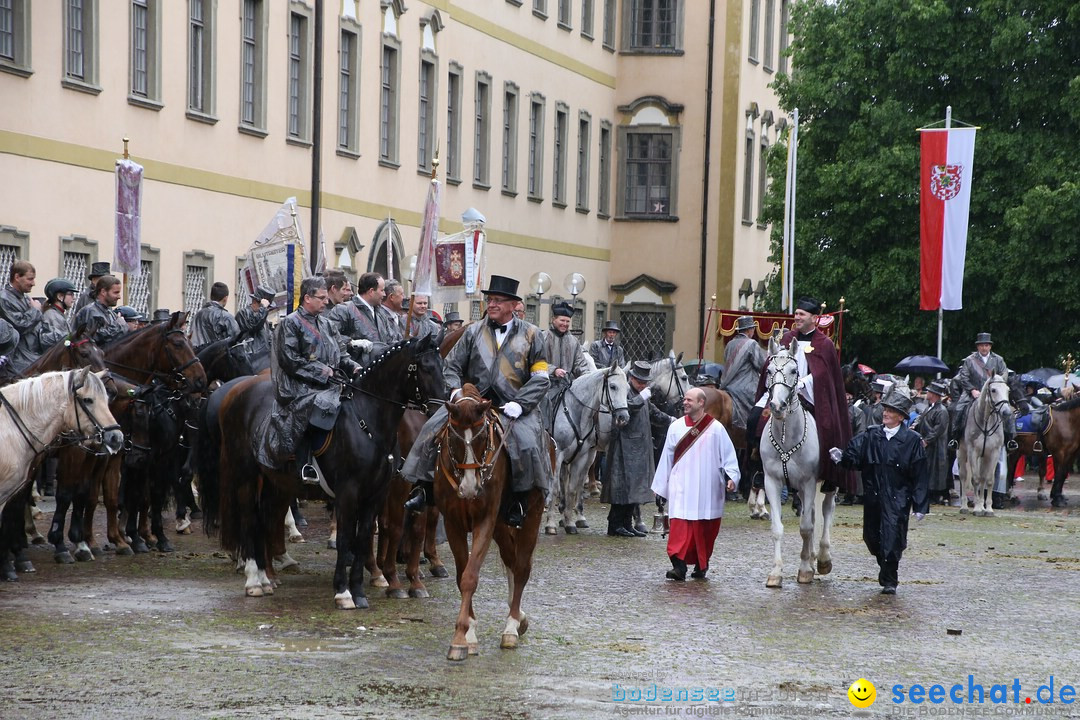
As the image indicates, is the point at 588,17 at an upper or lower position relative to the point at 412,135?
upper

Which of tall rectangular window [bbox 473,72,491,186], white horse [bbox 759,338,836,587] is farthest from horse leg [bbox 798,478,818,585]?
tall rectangular window [bbox 473,72,491,186]

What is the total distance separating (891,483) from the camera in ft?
50.1

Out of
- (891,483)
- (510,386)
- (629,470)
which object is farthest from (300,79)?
(510,386)

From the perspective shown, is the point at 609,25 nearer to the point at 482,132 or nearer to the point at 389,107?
the point at 482,132

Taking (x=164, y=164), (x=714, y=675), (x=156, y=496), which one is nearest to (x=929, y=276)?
(x=164, y=164)

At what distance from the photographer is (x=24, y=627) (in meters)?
12.0

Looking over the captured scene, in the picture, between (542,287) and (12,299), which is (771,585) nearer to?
(12,299)

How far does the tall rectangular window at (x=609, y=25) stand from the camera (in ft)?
161

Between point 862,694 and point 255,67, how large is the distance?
22972 mm

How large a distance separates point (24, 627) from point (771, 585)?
20.5ft

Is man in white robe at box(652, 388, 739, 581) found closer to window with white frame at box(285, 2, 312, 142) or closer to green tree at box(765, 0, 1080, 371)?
window with white frame at box(285, 2, 312, 142)

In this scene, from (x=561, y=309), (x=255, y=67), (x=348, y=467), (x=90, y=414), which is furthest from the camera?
(x=255, y=67)

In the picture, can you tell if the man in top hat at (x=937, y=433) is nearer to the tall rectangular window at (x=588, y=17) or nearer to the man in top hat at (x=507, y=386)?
the man in top hat at (x=507, y=386)

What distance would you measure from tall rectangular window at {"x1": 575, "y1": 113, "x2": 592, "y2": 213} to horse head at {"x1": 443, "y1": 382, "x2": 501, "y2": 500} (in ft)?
121
